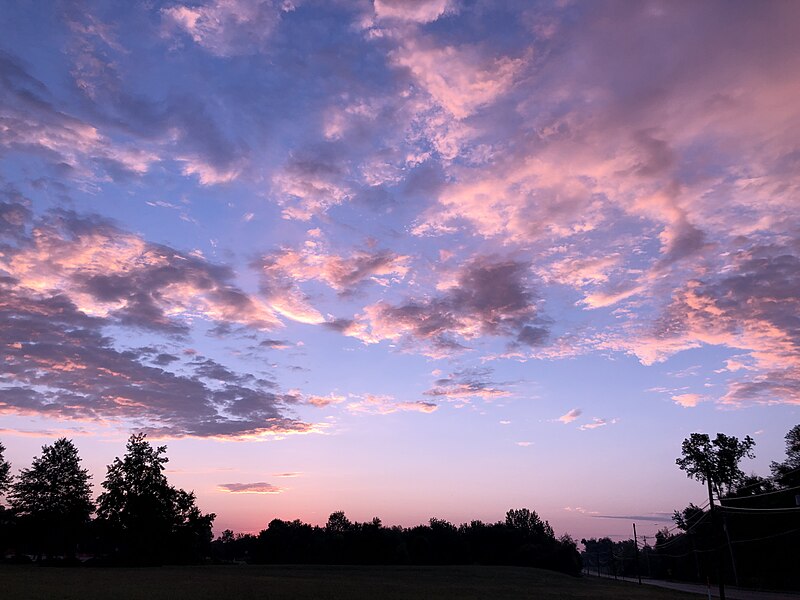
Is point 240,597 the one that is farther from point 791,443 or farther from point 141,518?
point 791,443

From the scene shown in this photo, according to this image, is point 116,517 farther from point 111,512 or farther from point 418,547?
point 418,547

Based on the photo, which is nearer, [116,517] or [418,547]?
[116,517]

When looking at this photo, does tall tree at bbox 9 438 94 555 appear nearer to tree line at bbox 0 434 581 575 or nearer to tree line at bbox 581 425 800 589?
tree line at bbox 0 434 581 575

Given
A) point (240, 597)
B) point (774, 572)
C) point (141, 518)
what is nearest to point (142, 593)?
point (240, 597)

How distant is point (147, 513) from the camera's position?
4651 inches

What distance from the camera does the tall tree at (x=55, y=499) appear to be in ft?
395

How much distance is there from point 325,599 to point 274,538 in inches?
5045

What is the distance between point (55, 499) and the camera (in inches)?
4966

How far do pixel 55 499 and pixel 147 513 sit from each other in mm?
24429

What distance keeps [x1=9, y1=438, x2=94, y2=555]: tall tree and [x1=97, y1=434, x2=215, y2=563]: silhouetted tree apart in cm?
832

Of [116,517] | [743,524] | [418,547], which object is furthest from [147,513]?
[743,524]

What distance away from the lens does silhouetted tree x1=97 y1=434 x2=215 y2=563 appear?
116m

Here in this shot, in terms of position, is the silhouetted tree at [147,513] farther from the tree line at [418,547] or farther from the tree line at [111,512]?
the tree line at [418,547]

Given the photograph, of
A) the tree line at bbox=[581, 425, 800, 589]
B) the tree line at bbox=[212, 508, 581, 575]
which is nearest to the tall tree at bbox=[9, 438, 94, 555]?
the tree line at bbox=[212, 508, 581, 575]
